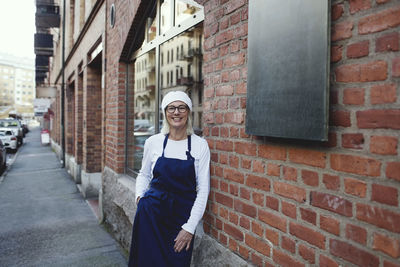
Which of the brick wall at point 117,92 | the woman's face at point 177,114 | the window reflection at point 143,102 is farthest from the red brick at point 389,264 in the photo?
the brick wall at point 117,92

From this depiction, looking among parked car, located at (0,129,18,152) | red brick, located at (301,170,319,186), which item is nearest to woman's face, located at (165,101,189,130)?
red brick, located at (301,170,319,186)

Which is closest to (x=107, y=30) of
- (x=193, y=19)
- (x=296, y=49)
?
(x=193, y=19)

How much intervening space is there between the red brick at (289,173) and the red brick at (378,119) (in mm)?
435

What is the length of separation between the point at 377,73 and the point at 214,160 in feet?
4.30

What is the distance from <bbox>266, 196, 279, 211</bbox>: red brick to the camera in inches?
69.1

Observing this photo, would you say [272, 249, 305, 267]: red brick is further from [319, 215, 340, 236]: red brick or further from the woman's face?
the woman's face

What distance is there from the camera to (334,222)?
1.42m

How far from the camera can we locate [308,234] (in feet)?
5.11

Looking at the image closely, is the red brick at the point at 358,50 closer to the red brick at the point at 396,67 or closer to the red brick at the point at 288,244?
the red brick at the point at 396,67

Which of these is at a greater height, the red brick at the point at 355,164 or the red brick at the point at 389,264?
the red brick at the point at 355,164

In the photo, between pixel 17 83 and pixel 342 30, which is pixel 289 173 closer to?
pixel 342 30

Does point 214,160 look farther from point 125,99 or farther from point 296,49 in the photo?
point 125,99

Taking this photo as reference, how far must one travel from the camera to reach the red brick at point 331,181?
141 cm

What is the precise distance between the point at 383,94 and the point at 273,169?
714 mm
